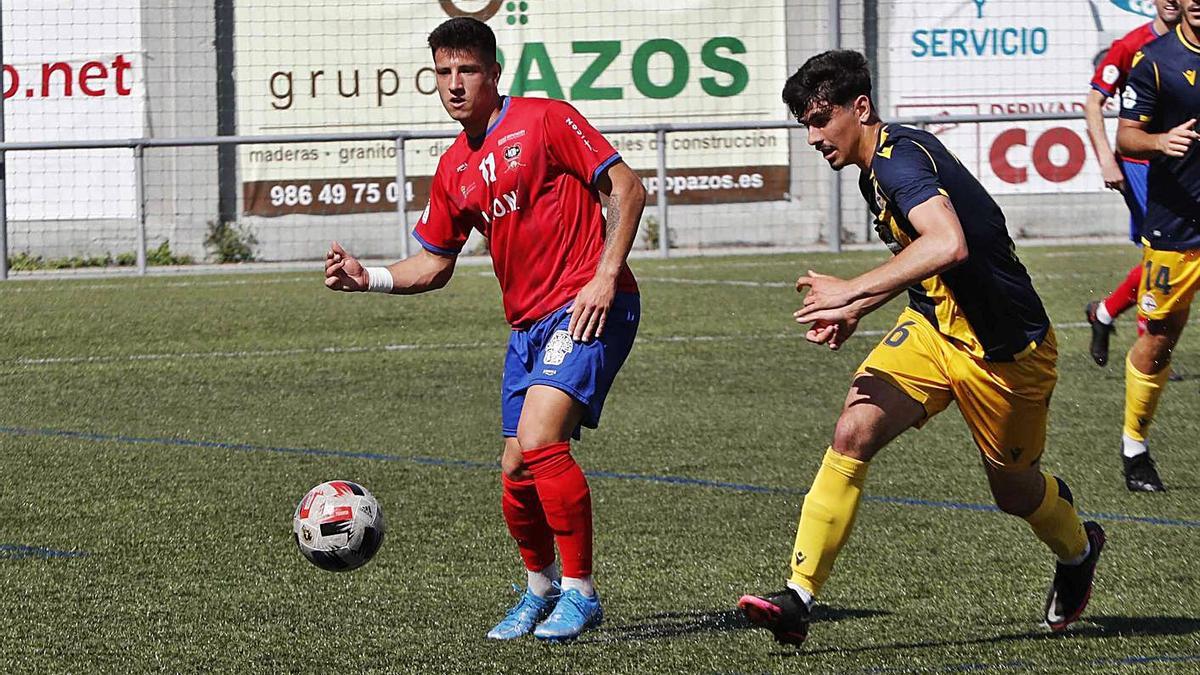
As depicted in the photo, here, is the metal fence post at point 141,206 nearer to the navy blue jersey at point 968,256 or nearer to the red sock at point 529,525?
the red sock at point 529,525

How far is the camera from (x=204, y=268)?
17047 mm

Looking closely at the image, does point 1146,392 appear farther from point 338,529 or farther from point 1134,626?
point 338,529

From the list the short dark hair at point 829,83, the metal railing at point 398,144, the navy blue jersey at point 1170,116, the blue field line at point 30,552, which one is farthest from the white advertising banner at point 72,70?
the short dark hair at point 829,83

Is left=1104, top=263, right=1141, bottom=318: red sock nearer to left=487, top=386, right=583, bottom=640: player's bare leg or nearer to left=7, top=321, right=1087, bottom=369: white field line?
left=7, top=321, right=1087, bottom=369: white field line

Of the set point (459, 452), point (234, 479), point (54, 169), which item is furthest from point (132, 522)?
point (54, 169)

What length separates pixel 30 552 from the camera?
19.9 ft

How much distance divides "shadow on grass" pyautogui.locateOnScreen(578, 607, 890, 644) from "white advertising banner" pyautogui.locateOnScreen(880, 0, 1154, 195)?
47.9ft

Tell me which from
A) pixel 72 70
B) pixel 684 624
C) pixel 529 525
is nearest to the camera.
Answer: pixel 684 624

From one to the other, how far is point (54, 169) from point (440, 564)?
13.2 meters

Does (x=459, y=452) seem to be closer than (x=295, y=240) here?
Yes

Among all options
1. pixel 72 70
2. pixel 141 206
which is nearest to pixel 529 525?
pixel 141 206

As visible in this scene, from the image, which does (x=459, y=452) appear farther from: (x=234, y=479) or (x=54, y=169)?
(x=54, y=169)

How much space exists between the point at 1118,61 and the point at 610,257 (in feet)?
18.6

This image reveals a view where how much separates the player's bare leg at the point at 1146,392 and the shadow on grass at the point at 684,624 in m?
2.33
